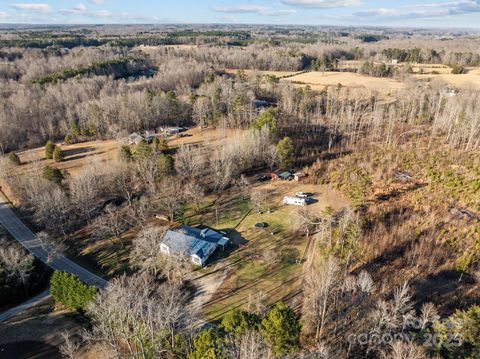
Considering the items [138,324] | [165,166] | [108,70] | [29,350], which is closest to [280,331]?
[138,324]

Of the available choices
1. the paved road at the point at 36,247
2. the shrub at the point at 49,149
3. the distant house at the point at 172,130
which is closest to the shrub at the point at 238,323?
the paved road at the point at 36,247

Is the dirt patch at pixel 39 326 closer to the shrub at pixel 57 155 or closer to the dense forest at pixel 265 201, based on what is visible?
the dense forest at pixel 265 201

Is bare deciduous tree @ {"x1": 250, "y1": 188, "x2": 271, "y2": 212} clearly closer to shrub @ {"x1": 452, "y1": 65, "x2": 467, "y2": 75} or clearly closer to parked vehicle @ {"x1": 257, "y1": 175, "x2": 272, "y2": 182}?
parked vehicle @ {"x1": 257, "y1": 175, "x2": 272, "y2": 182}

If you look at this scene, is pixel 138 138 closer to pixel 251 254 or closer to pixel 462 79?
pixel 251 254

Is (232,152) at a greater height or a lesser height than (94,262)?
greater

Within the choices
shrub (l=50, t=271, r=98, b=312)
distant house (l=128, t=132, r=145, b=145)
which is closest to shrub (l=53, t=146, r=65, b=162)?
distant house (l=128, t=132, r=145, b=145)

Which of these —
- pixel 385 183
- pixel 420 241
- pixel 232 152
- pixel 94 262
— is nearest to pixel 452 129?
pixel 385 183

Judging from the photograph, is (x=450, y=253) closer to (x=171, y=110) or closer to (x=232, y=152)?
(x=232, y=152)
